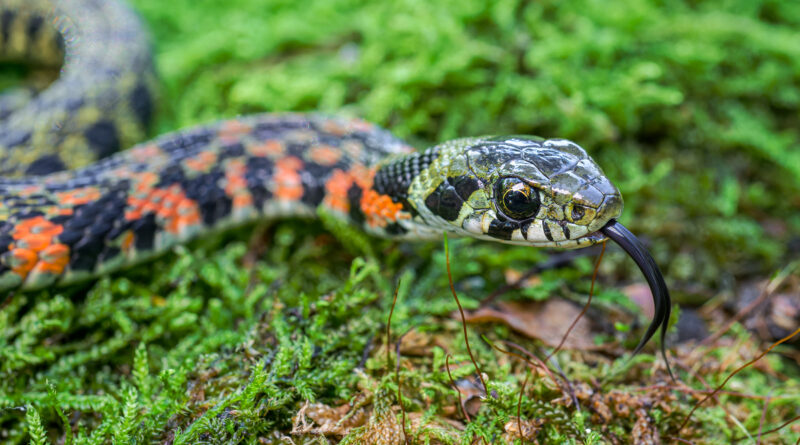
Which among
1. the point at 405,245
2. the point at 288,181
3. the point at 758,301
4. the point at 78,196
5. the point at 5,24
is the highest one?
the point at 5,24

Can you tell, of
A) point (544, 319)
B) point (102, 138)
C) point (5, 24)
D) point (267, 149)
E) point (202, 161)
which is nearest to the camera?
point (544, 319)

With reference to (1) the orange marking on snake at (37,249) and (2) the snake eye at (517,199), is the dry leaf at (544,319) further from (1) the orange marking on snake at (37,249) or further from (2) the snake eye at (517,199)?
(1) the orange marking on snake at (37,249)

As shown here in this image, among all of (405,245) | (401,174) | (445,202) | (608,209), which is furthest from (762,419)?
(401,174)

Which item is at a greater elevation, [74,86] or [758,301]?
[74,86]

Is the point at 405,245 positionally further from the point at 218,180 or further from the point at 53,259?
the point at 53,259

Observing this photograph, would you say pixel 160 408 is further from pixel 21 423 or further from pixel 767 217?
pixel 767 217

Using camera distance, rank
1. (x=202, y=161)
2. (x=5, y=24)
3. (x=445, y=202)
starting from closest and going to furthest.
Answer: (x=445, y=202) < (x=202, y=161) < (x=5, y=24)
